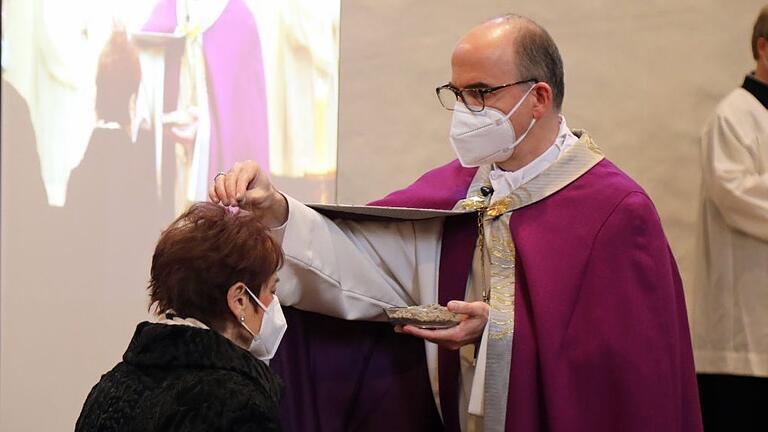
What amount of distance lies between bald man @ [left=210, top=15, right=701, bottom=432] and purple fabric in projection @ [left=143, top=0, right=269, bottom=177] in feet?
6.43

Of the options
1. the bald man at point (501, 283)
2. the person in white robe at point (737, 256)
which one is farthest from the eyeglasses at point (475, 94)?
the person in white robe at point (737, 256)

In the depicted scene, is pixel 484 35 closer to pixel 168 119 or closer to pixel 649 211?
pixel 649 211

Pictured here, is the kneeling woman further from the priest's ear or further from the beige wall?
the beige wall

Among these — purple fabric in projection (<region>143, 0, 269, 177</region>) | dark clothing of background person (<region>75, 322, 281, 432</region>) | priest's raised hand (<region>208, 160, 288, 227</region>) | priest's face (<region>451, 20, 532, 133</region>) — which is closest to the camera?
dark clothing of background person (<region>75, 322, 281, 432</region>)

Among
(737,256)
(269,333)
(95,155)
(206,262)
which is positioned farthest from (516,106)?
(95,155)

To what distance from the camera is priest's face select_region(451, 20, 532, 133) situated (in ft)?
10.9

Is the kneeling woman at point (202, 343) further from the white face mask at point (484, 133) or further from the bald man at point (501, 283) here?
the white face mask at point (484, 133)

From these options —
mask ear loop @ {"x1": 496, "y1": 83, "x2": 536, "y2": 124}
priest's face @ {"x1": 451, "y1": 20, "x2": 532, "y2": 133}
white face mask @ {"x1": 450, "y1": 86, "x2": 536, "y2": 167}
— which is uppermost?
priest's face @ {"x1": 451, "y1": 20, "x2": 532, "y2": 133}

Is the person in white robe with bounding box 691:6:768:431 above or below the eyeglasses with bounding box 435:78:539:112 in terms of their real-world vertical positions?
below

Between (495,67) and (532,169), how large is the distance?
1.11ft

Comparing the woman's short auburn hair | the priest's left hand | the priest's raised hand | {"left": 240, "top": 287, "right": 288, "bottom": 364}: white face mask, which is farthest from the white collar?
the woman's short auburn hair

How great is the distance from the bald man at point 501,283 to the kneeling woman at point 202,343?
1.37 ft

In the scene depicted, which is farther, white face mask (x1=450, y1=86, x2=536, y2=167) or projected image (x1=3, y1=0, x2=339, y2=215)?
projected image (x1=3, y1=0, x2=339, y2=215)

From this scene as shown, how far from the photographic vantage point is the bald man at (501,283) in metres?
3.09
